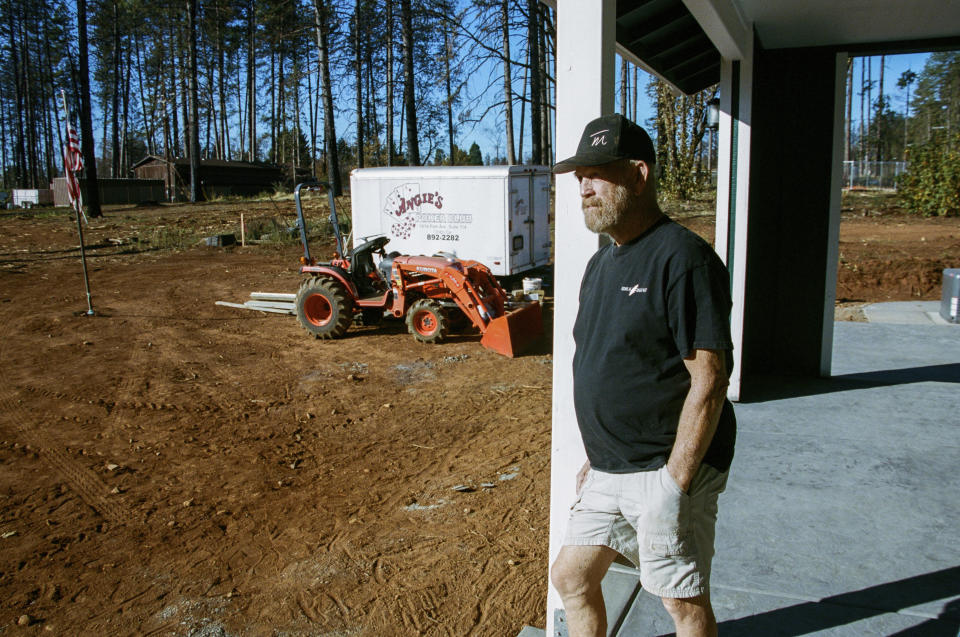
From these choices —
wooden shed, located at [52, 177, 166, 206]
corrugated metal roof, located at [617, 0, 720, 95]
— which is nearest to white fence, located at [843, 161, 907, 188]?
corrugated metal roof, located at [617, 0, 720, 95]

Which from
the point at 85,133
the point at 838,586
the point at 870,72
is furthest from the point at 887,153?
the point at 838,586

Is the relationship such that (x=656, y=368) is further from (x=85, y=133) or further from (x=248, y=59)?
(x=248, y=59)

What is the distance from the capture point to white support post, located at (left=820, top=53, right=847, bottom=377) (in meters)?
5.60

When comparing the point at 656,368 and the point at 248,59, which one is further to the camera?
the point at 248,59

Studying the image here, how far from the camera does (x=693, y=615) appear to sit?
6.59 feet

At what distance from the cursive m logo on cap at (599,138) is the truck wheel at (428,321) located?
7996mm

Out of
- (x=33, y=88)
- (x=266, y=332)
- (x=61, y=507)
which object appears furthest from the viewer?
(x=33, y=88)

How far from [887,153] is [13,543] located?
77493 mm

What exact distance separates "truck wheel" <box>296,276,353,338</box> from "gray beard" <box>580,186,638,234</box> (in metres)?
8.78

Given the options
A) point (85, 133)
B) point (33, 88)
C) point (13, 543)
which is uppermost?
point (33, 88)

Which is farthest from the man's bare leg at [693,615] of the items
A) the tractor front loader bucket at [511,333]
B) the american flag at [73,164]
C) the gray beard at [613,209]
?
the american flag at [73,164]

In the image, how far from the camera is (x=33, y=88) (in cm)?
5391

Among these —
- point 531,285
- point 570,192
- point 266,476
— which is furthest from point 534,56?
point 570,192

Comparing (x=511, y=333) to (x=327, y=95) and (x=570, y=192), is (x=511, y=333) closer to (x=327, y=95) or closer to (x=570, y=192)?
(x=570, y=192)
